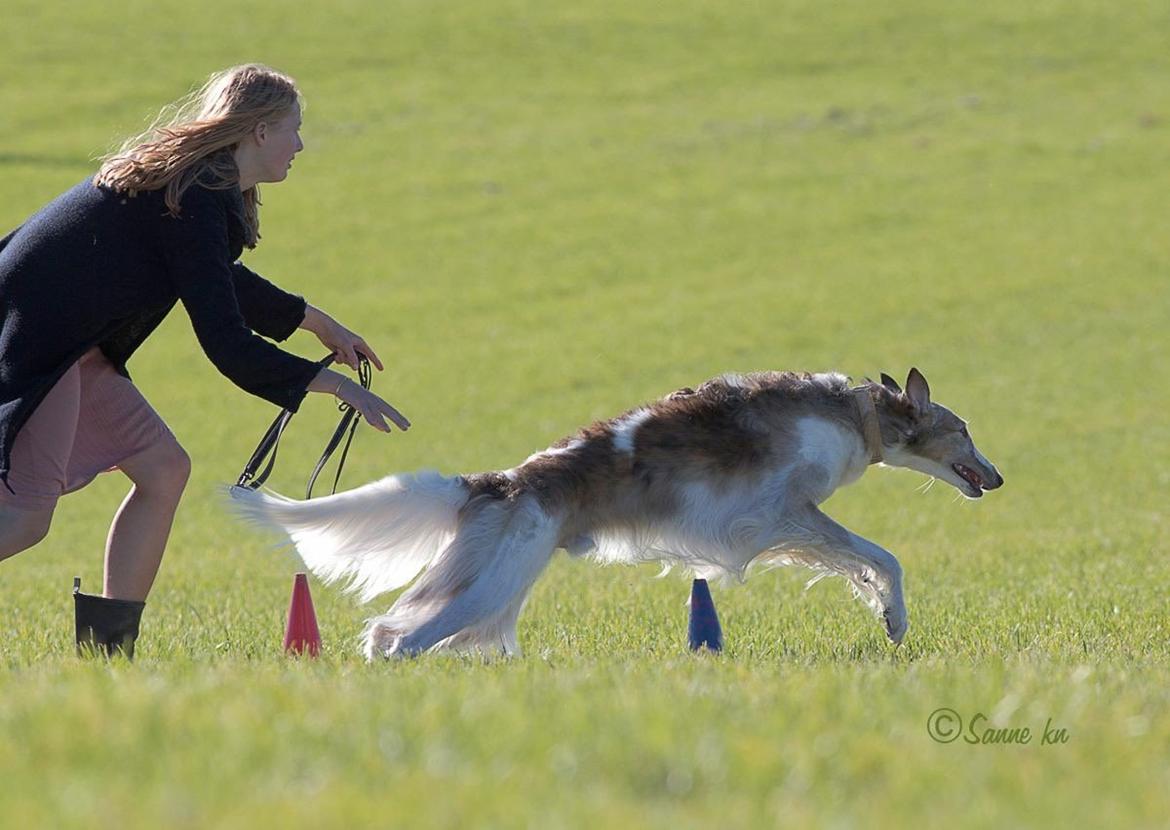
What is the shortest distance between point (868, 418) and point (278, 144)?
10.4ft

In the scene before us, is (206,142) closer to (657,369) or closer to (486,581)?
(486,581)

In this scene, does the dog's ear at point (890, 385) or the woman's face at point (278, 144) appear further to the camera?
the dog's ear at point (890, 385)

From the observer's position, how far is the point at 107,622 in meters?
6.44

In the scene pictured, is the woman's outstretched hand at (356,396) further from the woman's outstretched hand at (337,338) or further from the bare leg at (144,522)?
the bare leg at (144,522)

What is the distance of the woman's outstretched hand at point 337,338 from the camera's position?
22.0 feet

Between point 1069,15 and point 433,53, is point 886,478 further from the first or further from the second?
point 1069,15

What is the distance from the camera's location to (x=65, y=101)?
130 feet

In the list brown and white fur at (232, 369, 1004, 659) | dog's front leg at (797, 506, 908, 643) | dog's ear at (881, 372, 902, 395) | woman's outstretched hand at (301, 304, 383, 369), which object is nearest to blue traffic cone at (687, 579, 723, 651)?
brown and white fur at (232, 369, 1004, 659)

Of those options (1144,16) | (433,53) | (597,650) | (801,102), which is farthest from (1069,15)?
(597,650)

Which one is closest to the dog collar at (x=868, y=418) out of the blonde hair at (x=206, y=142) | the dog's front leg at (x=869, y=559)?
the dog's front leg at (x=869, y=559)

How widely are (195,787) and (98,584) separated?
30.7 feet

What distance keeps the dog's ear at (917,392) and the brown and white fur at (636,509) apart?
11 millimetres

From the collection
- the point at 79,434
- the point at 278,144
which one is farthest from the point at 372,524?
the point at 278,144

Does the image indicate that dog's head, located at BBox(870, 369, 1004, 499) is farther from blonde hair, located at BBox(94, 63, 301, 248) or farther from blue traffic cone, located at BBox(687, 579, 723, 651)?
blonde hair, located at BBox(94, 63, 301, 248)
